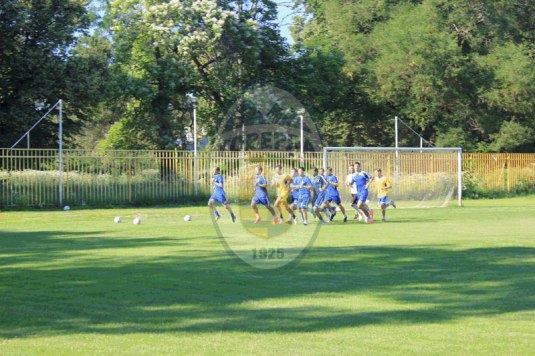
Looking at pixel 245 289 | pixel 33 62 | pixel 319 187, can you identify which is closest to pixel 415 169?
pixel 319 187

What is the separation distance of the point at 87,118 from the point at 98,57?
3663 millimetres

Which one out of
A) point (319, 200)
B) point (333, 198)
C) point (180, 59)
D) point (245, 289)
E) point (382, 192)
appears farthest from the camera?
point (180, 59)

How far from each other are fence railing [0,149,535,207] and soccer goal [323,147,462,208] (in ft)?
0.19

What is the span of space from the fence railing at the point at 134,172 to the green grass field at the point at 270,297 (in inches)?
500

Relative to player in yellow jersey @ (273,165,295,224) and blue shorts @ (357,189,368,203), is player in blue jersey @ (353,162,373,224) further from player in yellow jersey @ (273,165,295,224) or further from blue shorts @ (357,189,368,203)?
player in yellow jersey @ (273,165,295,224)

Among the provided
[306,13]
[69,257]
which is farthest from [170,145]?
[69,257]

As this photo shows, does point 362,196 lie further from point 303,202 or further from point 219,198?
point 219,198

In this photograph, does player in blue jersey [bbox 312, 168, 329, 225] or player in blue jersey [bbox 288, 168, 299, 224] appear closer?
player in blue jersey [bbox 288, 168, 299, 224]

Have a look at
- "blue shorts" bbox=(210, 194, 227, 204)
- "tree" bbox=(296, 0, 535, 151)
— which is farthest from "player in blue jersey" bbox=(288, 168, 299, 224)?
"tree" bbox=(296, 0, 535, 151)

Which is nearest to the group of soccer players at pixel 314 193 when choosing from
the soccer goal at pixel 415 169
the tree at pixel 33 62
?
the soccer goal at pixel 415 169

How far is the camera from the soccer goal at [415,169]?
36.9 meters

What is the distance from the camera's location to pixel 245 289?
11.6 meters

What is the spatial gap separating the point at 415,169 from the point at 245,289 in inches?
1076

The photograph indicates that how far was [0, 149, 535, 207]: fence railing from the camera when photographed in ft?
107
